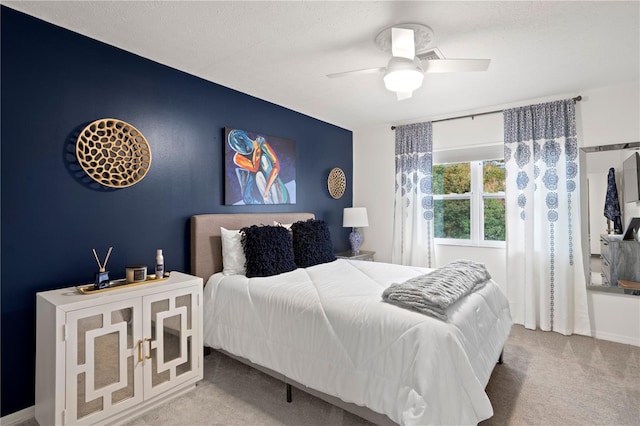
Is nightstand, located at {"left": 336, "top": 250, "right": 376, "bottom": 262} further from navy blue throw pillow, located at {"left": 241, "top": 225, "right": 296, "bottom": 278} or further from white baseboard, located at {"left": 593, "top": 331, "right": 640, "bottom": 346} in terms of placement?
white baseboard, located at {"left": 593, "top": 331, "right": 640, "bottom": 346}

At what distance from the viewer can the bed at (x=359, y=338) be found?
157 cm

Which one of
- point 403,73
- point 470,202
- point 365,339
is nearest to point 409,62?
point 403,73

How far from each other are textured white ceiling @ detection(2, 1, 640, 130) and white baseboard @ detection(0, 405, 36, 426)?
97.8 inches

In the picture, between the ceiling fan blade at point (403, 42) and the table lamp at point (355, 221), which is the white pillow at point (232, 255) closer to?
the ceiling fan blade at point (403, 42)

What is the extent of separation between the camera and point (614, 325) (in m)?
3.25

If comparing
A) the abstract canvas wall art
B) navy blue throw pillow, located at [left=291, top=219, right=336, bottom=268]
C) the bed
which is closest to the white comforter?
the bed

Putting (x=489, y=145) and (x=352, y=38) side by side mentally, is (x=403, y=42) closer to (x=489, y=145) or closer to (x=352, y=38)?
(x=352, y=38)

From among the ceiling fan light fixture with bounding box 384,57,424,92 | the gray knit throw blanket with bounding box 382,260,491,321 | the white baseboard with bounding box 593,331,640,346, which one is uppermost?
the ceiling fan light fixture with bounding box 384,57,424,92

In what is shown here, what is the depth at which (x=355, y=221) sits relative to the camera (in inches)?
179

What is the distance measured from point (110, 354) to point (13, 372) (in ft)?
2.23

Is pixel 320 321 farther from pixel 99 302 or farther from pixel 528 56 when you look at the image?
pixel 528 56

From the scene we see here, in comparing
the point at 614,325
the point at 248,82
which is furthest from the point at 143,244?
the point at 614,325

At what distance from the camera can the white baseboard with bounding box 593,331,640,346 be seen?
314 centimetres

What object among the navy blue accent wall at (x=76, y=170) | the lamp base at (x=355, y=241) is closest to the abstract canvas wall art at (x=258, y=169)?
the navy blue accent wall at (x=76, y=170)
